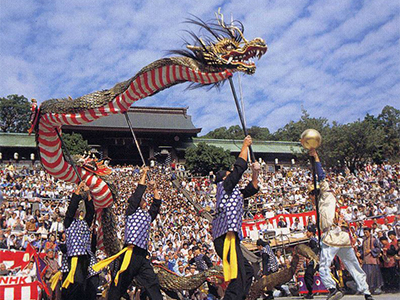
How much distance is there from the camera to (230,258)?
494cm

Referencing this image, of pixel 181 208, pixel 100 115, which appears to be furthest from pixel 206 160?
pixel 100 115

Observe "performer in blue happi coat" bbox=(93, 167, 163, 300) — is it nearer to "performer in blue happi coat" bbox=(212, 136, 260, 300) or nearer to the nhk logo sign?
"performer in blue happi coat" bbox=(212, 136, 260, 300)

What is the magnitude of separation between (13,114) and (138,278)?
4374 centimetres

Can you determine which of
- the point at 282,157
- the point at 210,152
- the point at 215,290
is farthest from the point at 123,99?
the point at 282,157

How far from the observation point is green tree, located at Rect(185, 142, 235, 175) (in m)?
31.5

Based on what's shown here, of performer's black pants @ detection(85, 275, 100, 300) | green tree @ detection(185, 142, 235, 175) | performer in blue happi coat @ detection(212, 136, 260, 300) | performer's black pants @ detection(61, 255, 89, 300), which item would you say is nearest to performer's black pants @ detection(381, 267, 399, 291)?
performer in blue happi coat @ detection(212, 136, 260, 300)

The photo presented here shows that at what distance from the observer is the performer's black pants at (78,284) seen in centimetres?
638

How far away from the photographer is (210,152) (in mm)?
31750

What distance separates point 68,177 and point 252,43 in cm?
391

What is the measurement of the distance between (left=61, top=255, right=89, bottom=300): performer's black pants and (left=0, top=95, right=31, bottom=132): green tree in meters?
41.0

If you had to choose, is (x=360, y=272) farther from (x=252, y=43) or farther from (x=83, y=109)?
(x=83, y=109)

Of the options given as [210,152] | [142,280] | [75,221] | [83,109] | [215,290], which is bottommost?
[215,290]

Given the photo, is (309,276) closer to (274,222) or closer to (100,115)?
(100,115)

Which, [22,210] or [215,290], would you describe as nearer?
[215,290]
